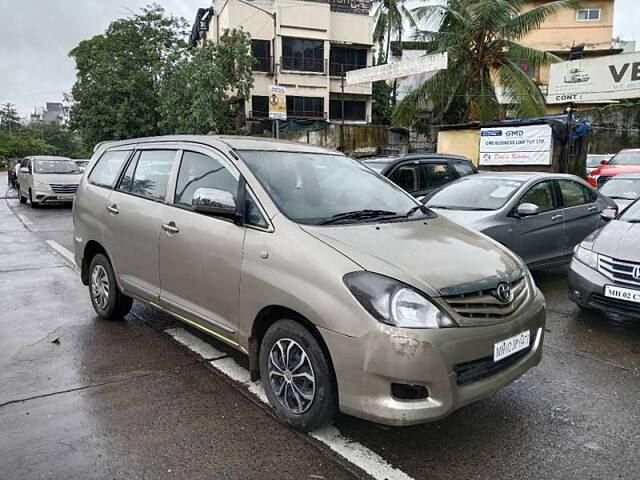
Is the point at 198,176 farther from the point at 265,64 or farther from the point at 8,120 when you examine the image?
the point at 8,120

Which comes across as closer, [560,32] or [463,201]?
[463,201]

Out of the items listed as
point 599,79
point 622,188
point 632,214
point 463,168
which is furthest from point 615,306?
point 599,79

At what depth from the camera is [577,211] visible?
7.32 metres

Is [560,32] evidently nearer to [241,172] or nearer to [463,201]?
[463,201]

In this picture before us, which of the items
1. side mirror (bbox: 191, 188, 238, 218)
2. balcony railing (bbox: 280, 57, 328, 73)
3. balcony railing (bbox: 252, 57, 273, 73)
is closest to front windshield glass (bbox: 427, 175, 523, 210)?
side mirror (bbox: 191, 188, 238, 218)

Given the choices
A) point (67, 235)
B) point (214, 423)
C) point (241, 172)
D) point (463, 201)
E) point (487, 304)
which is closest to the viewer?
point (487, 304)

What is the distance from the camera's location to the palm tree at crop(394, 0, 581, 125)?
1856cm

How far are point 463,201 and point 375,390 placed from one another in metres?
4.92

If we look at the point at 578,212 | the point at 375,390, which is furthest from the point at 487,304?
the point at 578,212

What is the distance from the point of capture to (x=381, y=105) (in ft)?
130

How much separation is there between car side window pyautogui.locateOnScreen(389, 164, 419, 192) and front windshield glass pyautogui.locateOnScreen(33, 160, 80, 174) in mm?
12555

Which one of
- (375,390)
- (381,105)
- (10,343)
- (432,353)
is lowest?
(10,343)

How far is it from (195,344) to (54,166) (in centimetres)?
1495

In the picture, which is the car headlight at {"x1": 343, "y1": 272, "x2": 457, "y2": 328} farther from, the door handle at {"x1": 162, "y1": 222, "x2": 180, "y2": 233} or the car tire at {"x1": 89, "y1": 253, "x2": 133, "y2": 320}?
the car tire at {"x1": 89, "y1": 253, "x2": 133, "y2": 320}
